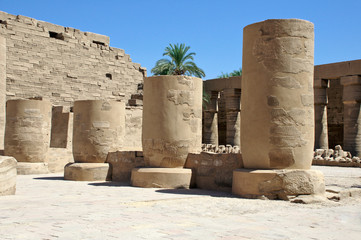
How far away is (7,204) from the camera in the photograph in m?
5.78

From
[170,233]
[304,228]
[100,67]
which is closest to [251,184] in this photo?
[304,228]

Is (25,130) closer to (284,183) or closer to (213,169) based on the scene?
(213,169)

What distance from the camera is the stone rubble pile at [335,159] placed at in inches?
589

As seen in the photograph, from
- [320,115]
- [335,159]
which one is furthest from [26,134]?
[320,115]

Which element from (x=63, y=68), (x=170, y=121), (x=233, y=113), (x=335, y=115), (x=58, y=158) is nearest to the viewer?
(x=170, y=121)

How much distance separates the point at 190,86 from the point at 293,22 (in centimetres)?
262

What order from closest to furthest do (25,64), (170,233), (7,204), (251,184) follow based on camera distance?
(170,233)
(7,204)
(251,184)
(25,64)

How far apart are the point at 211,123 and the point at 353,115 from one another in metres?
7.88

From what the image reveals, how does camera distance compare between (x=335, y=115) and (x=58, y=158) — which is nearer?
(x=58, y=158)

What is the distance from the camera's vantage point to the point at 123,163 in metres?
9.98

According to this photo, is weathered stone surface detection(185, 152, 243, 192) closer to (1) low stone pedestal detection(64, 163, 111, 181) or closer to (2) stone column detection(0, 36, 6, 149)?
(1) low stone pedestal detection(64, 163, 111, 181)

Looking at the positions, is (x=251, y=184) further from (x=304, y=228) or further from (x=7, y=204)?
(x=7, y=204)

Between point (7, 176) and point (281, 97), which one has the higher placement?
point (281, 97)

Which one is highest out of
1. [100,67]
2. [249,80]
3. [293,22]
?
[100,67]
